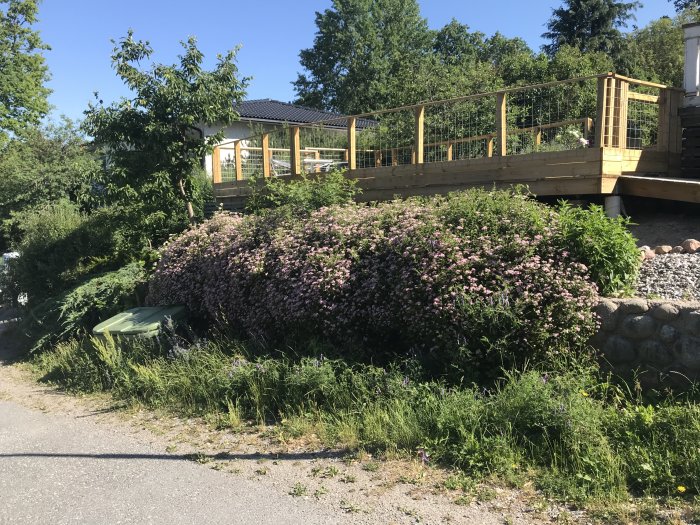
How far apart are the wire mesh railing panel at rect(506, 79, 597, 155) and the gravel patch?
4598mm

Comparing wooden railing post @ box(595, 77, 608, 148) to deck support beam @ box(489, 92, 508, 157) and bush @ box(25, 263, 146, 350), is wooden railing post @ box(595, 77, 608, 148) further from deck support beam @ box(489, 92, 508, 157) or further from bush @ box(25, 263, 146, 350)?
bush @ box(25, 263, 146, 350)

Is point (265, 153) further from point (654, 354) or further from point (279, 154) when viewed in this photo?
point (654, 354)

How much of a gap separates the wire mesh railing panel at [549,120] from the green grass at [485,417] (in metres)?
6.56

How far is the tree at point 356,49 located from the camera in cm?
4134

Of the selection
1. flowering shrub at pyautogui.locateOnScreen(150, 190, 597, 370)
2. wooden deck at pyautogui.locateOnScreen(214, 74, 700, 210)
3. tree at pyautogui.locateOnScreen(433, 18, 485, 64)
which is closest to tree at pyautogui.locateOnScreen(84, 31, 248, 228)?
wooden deck at pyautogui.locateOnScreen(214, 74, 700, 210)

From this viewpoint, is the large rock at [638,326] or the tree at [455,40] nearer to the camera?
the large rock at [638,326]

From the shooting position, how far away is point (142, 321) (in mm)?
7902

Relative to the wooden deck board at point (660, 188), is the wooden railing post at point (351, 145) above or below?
above

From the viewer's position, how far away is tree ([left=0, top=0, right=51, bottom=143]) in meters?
30.2

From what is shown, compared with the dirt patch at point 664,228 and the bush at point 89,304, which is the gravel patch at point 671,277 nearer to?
the dirt patch at point 664,228

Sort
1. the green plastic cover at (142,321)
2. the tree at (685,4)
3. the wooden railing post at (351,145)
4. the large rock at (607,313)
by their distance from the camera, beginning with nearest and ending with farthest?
1. the large rock at (607,313)
2. the green plastic cover at (142,321)
3. the wooden railing post at (351,145)
4. the tree at (685,4)

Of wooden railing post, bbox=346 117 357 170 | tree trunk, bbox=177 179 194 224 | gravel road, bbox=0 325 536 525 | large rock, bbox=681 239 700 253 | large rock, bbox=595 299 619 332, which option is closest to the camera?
gravel road, bbox=0 325 536 525

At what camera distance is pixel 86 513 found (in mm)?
4098

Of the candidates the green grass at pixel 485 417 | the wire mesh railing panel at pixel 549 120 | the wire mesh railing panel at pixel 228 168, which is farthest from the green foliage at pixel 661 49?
the green grass at pixel 485 417
